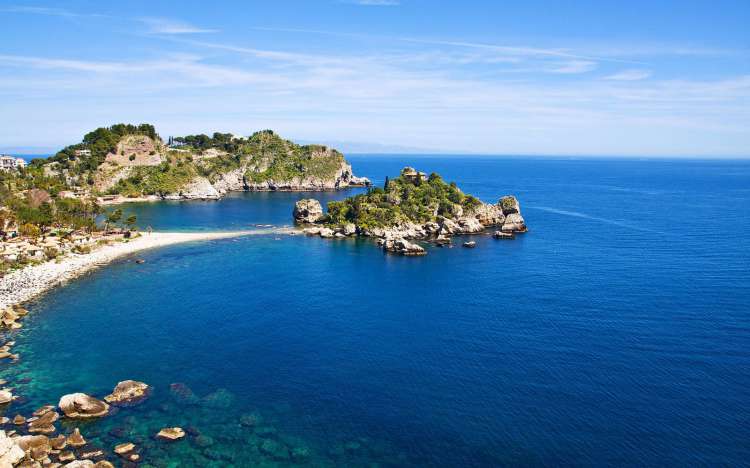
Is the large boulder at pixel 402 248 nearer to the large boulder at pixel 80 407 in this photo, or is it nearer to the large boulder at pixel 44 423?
the large boulder at pixel 80 407

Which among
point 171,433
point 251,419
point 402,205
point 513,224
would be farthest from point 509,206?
point 171,433


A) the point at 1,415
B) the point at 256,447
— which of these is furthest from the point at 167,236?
the point at 256,447

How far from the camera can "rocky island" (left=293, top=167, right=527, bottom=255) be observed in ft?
420

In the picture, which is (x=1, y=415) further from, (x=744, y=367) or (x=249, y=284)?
(x=744, y=367)

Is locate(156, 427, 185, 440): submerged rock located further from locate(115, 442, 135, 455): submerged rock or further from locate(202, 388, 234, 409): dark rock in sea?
locate(202, 388, 234, 409): dark rock in sea

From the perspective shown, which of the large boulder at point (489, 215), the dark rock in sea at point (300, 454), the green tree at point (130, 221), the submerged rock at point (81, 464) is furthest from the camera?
the large boulder at point (489, 215)

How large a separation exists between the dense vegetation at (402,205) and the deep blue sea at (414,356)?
28.2 m

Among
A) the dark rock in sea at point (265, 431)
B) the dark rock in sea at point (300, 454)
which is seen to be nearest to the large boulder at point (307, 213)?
the dark rock in sea at point (265, 431)

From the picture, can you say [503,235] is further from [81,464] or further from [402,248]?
[81,464]

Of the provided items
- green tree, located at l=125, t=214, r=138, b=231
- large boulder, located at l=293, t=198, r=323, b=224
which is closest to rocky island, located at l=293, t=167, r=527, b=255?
large boulder, located at l=293, t=198, r=323, b=224

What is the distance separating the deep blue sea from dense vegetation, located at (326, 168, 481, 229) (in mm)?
28156

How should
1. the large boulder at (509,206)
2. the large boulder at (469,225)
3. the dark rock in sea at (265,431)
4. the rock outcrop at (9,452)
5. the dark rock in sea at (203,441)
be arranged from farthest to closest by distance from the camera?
the large boulder at (509,206) → the large boulder at (469,225) → the dark rock in sea at (265,431) → the dark rock in sea at (203,441) → the rock outcrop at (9,452)

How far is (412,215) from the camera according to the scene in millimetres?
133500

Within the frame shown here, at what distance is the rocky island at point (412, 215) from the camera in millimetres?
128125
